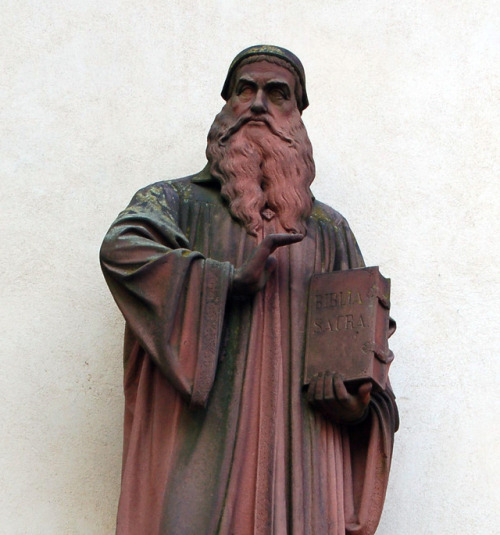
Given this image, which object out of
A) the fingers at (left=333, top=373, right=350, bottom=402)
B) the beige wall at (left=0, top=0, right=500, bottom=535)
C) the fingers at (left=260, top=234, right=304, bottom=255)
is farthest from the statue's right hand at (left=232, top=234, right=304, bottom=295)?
the beige wall at (left=0, top=0, right=500, bottom=535)

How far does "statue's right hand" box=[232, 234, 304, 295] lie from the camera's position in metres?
4.08

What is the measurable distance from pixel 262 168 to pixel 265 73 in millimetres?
287

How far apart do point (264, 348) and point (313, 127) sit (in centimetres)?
153

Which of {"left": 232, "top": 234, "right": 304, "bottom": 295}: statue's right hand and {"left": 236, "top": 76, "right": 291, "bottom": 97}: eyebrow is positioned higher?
{"left": 236, "top": 76, "right": 291, "bottom": 97}: eyebrow

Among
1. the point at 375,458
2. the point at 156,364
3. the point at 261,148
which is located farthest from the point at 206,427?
the point at 261,148

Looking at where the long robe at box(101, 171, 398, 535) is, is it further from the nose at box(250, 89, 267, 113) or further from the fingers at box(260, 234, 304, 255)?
the nose at box(250, 89, 267, 113)

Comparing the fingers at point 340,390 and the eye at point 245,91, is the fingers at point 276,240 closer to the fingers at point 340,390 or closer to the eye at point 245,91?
the fingers at point 340,390

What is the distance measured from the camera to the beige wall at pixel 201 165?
4.76m

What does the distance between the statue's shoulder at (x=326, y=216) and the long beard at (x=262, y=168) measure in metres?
0.06

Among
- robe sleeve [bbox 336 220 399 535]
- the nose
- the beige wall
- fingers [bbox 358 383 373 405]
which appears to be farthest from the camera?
the beige wall

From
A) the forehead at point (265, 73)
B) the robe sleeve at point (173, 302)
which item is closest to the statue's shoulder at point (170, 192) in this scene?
the robe sleeve at point (173, 302)

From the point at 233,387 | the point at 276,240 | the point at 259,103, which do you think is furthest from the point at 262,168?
the point at 233,387

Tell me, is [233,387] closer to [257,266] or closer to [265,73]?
[257,266]

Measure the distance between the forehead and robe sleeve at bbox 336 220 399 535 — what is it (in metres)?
0.93
